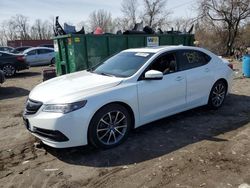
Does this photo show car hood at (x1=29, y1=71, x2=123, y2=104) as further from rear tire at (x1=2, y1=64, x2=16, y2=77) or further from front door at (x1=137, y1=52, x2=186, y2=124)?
rear tire at (x1=2, y1=64, x2=16, y2=77)

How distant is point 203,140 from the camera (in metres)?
4.95

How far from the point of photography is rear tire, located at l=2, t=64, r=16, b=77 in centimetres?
1501

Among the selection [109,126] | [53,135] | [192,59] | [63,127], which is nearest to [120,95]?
[109,126]

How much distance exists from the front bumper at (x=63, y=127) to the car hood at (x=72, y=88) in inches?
9.0

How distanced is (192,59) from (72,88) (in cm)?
281

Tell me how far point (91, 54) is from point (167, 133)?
4.57 meters

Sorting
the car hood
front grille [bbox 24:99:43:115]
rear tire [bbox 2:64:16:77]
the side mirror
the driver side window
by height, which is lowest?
rear tire [bbox 2:64:16:77]

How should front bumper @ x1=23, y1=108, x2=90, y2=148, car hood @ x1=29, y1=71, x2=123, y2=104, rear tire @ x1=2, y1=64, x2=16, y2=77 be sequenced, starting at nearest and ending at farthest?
front bumper @ x1=23, y1=108, x2=90, y2=148, car hood @ x1=29, y1=71, x2=123, y2=104, rear tire @ x1=2, y1=64, x2=16, y2=77

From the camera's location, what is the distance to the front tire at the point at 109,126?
441 centimetres

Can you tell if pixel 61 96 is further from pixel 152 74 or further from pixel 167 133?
pixel 167 133

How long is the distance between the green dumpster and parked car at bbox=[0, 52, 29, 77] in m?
6.43

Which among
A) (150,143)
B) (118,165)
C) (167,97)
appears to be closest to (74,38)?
(167,97)

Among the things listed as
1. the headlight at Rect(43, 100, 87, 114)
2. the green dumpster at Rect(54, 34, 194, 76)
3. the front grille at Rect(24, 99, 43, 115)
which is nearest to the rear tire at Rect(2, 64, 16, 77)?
the green dumpster at Rect(54, 34, 194, 76)

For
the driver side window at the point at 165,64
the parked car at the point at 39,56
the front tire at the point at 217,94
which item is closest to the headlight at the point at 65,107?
the driver side window at the point at 165,64
